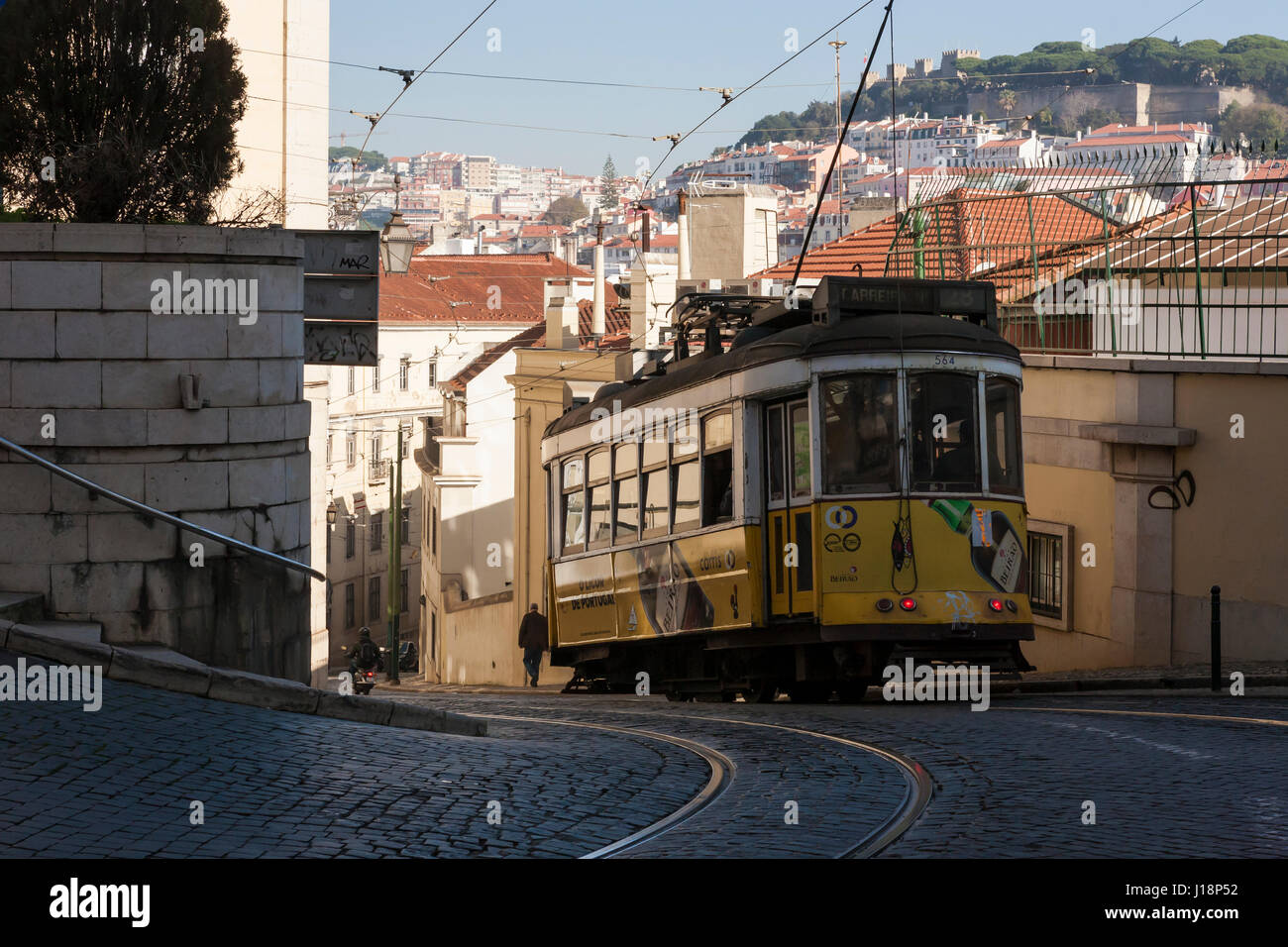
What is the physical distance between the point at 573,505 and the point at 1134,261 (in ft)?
22.7

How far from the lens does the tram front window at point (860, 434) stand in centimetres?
1294

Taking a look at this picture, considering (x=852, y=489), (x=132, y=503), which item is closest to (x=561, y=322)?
(x=852, y=489)

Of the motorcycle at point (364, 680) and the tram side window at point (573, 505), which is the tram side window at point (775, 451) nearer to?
the tram side window at point (573, 505)

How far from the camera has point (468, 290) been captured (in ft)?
241

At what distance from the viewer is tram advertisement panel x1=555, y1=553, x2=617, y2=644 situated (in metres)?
16.6

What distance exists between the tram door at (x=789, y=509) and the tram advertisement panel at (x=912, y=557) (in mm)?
212

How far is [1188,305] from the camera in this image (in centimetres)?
1747

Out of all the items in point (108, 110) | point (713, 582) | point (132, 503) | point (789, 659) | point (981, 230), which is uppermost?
point (981, 230)

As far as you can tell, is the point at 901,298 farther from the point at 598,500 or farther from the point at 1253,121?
the point at 1253,121

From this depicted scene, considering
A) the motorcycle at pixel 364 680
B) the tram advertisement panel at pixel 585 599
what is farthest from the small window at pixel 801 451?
the motorcycle at pixel 364 680

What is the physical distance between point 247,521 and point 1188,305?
10.4 metres
